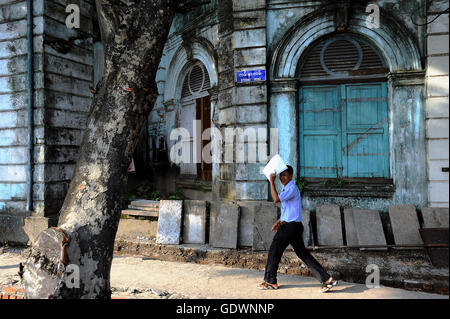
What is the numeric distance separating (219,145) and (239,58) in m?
2.01

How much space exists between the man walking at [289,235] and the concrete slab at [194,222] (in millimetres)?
1996

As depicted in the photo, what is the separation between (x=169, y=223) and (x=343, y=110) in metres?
4.06

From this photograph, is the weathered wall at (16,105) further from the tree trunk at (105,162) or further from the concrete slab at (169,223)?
the tree trunk at (105,162)

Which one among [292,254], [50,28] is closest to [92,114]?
[292,254]

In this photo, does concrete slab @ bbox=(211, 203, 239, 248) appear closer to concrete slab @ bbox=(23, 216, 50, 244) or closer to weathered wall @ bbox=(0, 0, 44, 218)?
concrete slab @ bbox=(23, 216, 50, 244)

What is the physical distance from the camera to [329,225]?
5.68 m

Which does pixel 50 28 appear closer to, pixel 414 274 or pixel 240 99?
pixel 240 99

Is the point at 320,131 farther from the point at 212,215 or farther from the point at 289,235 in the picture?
the point at 289,235

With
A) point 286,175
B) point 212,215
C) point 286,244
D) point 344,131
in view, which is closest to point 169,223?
point 212,215

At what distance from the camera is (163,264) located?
5.26 m

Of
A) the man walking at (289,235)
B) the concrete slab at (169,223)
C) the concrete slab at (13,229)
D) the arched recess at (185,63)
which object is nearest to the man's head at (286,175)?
the man walking at (289,235)

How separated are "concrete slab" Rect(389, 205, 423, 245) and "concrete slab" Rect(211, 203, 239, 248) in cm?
266

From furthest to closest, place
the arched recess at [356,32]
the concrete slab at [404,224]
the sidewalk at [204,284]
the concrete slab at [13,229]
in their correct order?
the concrete slab at [13,229]
the arched recess at [356,32]
the concrete slab at [404,224]
the sidewalk at [204,284]

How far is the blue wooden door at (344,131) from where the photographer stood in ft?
20.5
